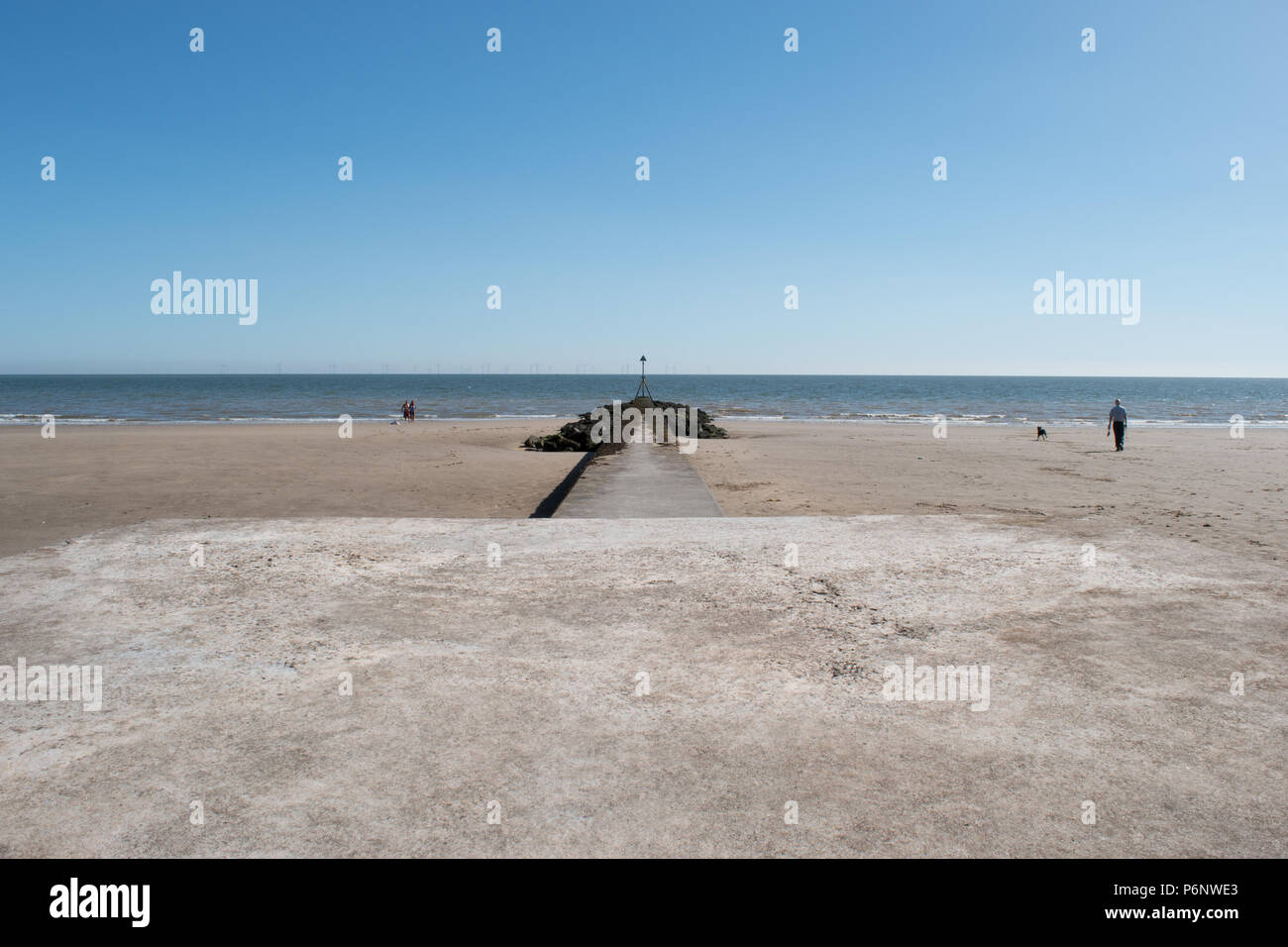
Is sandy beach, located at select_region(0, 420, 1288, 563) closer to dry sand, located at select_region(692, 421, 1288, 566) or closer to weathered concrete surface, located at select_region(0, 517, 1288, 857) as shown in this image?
dry sand, located at select_region(692, 421, 1288, 566)

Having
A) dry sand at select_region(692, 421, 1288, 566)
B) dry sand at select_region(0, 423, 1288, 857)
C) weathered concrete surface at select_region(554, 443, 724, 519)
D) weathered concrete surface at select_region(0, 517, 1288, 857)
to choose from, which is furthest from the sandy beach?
weathered concrete surface at select_region(0, 517, 1288, 857)

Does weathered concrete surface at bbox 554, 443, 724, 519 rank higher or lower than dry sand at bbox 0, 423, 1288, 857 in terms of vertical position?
higher

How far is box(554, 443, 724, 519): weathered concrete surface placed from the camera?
28.6 feet

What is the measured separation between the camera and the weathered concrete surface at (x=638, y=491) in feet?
28.6

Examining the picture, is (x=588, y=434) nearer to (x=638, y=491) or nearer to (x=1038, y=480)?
(x=1038, y=480)

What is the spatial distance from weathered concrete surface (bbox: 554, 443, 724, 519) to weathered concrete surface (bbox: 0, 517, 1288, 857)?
2.57 metres

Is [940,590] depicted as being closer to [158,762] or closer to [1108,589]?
[1108,589]

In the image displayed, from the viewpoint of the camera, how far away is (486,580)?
Result: 5.41 meters

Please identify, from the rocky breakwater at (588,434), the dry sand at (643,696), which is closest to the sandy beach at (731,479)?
the rocky breakwater at (588,434)

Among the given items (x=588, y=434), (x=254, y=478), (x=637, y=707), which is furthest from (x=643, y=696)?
(x=588, y=434)

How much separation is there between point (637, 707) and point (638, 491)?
6.96 meters

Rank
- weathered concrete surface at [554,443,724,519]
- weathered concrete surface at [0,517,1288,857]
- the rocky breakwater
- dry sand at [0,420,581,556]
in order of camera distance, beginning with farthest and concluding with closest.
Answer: the rocky breakwater → dry sand at [0,420,581,556] → weathered concrete surface at [554,443,724,519] → weathered concrete surface at [0,517,1288,857]

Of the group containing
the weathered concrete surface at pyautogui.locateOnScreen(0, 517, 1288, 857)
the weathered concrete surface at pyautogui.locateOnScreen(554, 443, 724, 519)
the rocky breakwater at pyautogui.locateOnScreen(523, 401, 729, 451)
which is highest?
the rocky breakwater at pyautogui.locateOnScreen(523, 401, 729, 451)
